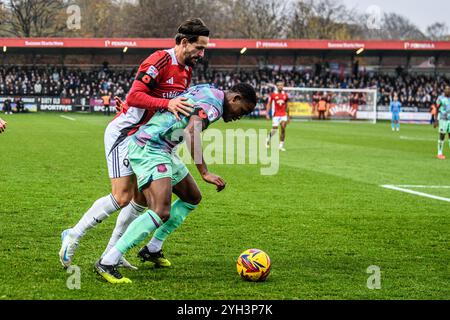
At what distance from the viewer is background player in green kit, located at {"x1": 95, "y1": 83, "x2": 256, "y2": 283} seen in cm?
614

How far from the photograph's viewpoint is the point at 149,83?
21.2ft

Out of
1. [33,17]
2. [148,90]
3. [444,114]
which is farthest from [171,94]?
[33,17]

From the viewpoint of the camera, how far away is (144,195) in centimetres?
655

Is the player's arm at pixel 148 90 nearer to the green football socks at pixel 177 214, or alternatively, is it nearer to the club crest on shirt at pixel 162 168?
the club crest on shirt at pixel 162 168

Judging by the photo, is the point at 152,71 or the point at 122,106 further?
the point at 122,106

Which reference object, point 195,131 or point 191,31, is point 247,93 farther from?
point 191,31

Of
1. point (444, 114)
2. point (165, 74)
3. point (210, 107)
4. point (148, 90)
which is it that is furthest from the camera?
point (444, 114)

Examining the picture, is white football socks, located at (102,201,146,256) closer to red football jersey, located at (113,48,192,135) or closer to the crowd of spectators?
red football jersey, located at (113,48,192,135)

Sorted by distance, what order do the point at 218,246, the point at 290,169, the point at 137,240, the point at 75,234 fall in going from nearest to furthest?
the point at 137,240 < the point at 75,234 < the point at 218,246 < the point at 290,169

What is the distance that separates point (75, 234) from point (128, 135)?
1.11 metres

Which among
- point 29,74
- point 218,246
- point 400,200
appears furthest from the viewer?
point 29,74

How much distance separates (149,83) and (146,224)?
134 cm

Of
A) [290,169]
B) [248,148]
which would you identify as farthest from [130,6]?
[290,169]
